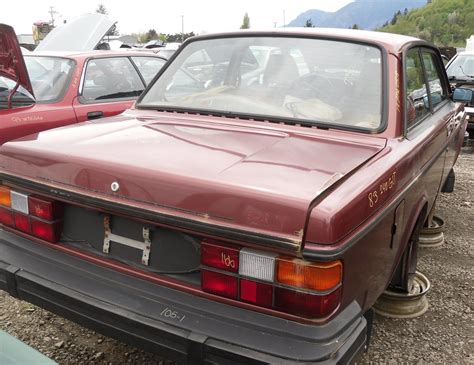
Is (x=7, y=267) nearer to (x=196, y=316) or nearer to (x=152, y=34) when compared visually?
(x=196, y=316)

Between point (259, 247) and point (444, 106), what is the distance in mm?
2805

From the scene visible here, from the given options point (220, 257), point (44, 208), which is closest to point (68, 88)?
point (44, 208)

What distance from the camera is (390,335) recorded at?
2.81m

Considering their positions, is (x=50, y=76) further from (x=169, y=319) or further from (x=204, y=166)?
(x=169, y=319)

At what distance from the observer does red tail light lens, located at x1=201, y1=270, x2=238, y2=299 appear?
176 cm

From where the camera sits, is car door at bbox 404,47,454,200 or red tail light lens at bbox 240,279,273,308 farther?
car door at bbox 404,47,454,200

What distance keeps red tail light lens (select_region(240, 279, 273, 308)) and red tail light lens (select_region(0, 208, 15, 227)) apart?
132 cm

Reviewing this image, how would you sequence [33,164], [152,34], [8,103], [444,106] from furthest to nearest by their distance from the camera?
[152,34]
[8,103]
[444,106]
[33,164]

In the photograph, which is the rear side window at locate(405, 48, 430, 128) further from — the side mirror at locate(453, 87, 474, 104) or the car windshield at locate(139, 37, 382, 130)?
the side mirror at locate(453, 87, 474, 104)

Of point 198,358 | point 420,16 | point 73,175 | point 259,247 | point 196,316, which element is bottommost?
point 198,358

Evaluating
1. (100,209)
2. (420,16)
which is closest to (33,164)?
(100,209)

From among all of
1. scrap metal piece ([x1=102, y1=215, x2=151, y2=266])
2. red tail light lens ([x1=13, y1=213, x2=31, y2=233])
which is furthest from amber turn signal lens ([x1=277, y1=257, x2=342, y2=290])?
red tail light lens ([x1=13, y1=213, x2=31, y2=233])

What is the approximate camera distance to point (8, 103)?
13.6ft

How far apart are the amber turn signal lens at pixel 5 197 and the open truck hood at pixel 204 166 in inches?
4.6
